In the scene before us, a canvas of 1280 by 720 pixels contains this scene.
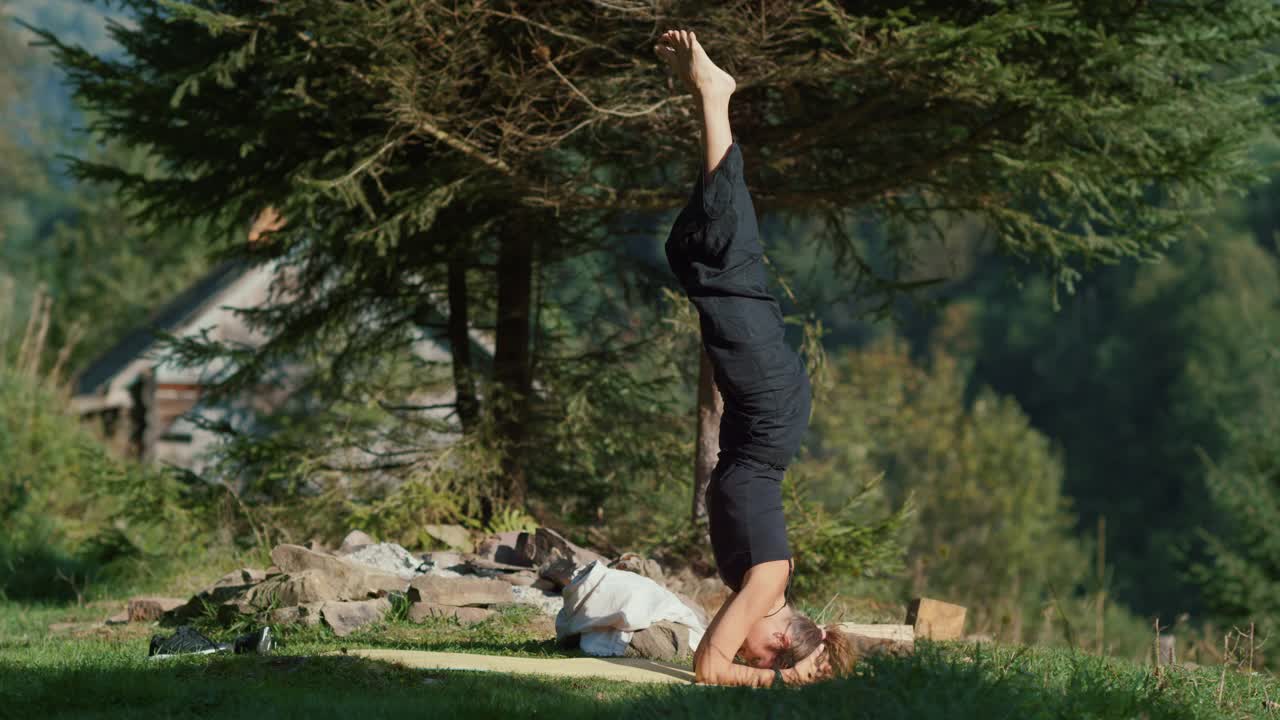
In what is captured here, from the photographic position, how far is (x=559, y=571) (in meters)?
8.84

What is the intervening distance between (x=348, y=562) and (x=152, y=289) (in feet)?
124

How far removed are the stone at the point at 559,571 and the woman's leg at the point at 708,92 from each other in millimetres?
3988

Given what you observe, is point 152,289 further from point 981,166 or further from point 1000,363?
point 1000,363

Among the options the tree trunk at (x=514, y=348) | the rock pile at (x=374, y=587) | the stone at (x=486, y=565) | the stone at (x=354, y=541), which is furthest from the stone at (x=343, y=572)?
Answer: the tree trunk at (x=514, y=348)

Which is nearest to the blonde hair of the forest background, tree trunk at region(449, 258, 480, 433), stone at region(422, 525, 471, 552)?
the forest background

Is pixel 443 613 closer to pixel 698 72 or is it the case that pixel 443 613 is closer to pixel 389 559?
pixel 389 559

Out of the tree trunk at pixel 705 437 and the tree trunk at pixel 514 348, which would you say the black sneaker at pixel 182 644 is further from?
the tree trunk at pixel 514 348

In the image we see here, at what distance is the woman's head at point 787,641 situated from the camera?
5602mm

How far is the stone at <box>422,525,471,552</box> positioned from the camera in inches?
429

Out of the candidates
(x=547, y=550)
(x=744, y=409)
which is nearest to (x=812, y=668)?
(x=744, y=409)

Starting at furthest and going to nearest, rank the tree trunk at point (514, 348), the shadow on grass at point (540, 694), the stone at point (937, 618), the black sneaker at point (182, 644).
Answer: the tree trunk at point (514, 348)
the stone at point (937, 618)
the black sneaker at point (182, 644)
the shadow on grass at point (540, 694)

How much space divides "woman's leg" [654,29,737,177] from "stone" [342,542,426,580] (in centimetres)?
A: 475

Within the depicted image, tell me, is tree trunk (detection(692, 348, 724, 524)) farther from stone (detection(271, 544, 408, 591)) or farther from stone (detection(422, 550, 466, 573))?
stone (detection(271, 544, 408, 591))

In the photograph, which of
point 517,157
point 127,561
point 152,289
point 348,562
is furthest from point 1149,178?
point 152,289
